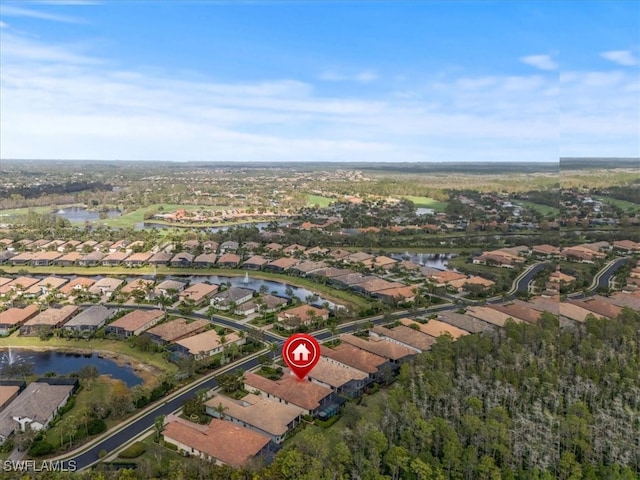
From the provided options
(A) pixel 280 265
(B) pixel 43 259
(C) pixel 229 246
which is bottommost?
(B) pixel 43 259

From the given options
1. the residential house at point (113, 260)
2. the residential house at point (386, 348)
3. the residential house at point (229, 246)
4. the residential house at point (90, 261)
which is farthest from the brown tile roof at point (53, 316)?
the residential house at point (229, 246)

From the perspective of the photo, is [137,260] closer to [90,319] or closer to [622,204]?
[90,319]

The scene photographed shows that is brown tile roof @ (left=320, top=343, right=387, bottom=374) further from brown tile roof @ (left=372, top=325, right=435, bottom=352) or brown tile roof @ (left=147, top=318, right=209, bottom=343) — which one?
brown tile roof @ (left=147, top=318, right=209, bottom=343)

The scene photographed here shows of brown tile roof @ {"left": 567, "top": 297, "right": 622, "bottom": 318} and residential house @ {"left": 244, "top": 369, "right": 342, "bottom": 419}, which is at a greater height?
brown tile roof @ {"left": 567, "top": 297, "right": 622, "bottom": 318}

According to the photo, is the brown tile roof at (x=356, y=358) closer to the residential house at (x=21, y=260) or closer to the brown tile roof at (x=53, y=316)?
the brown tile roof at (x=53, y=316)

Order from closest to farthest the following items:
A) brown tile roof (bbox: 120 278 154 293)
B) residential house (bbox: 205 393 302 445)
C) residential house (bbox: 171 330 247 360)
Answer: residential house (bbox: 205 393 302 445) → residential house (bbox: 171 330 247 360) → brown tile roof (bbox: 120 278 154 293)

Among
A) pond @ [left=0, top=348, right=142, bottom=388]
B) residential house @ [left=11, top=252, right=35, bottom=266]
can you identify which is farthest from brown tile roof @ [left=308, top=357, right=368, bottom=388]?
residential house @ [left=11, top=252, right=35, bottom=266]

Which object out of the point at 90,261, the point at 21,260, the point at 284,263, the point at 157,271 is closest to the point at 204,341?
the point at 284,263
